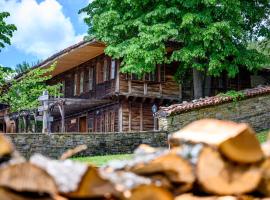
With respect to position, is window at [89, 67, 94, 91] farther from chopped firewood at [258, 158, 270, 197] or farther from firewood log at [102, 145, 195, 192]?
firewood log at [102, 145, 195, 192]

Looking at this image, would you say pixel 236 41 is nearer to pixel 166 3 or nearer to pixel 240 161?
pixel 166 3

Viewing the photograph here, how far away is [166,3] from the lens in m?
24.0

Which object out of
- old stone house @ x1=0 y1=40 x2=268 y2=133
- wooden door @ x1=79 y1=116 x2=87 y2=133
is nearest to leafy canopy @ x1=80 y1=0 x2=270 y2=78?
old stone house @ x1=0 y1=40 x2=268 y2=133

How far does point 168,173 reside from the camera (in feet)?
14.3

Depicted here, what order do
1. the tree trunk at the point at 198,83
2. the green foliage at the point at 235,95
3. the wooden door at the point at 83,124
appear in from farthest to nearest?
the wooden door at the point at 83,124 → the tree trunk at the point at 198,83 → the green foliage at the point at 235,95

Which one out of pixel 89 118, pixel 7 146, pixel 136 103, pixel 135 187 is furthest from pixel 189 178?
pixel 89 118

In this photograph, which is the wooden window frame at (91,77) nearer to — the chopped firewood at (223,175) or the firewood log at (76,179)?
the chopped firewood at (223,175)

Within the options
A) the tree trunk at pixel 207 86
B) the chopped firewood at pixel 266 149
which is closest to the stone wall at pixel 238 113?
the tree trunk at pixel 207 86

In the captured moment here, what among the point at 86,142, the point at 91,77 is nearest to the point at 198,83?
the point at 91,77

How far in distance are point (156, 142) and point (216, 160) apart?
55.1 ft

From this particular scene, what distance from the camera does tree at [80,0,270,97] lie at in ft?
72.9

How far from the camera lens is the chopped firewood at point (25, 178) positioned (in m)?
3.74

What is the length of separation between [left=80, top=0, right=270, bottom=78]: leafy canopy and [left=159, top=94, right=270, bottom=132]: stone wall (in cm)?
156

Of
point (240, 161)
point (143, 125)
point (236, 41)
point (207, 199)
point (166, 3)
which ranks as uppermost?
point (166, 3)
